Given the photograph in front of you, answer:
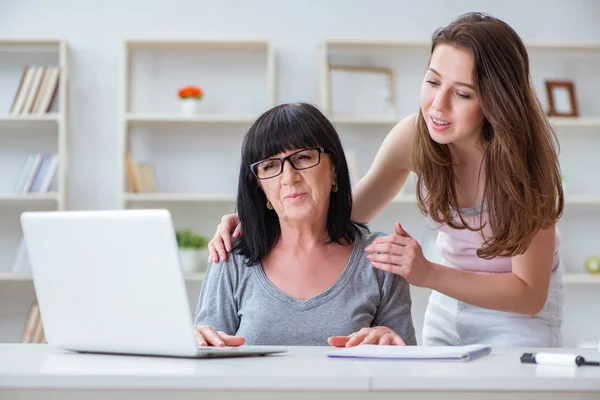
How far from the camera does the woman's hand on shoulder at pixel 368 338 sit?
1.51 m

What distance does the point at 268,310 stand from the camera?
5.77ft

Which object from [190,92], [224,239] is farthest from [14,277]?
[224,239]

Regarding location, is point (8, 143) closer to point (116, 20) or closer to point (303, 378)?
point (116, 20)

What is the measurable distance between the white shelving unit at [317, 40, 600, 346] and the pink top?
7.24 ft

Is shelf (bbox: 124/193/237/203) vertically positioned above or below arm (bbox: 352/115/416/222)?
below

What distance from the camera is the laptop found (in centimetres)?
118

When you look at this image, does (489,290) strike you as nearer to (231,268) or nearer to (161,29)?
(231,268)

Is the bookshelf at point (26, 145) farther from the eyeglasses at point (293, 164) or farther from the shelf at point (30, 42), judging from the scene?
the eyeglasses at point (293, 164)

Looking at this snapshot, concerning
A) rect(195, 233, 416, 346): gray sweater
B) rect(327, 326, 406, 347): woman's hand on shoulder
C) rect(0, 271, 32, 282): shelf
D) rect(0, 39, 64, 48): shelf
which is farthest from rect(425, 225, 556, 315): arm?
rect(0, 39, 64, 48): shelf

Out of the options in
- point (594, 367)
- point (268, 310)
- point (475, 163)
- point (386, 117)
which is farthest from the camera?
point (386, 117)

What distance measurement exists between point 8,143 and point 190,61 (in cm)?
107

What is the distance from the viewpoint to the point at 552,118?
428 centimetres

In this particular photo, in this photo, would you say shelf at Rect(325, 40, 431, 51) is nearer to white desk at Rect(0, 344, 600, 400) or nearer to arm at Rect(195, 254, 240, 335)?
arm at Rect(195, 254, 240, 335)

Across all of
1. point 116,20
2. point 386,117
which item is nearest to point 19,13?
point 116,20
